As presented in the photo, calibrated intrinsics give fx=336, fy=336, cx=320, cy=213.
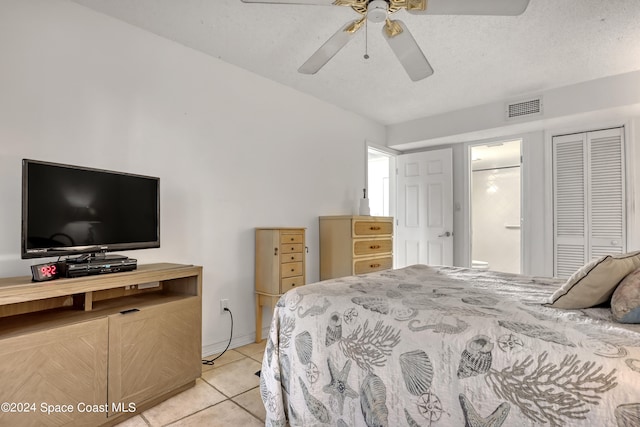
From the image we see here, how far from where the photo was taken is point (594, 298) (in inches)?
52.3

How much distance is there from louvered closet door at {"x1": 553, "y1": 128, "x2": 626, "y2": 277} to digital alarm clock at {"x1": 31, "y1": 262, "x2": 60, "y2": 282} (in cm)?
445

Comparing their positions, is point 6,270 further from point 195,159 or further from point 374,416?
point 374,416

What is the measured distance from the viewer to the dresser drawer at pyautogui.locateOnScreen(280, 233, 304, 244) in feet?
9.57

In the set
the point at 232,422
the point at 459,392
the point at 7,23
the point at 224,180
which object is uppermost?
the point at 7,23

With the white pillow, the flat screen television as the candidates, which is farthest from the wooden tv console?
the white pillow

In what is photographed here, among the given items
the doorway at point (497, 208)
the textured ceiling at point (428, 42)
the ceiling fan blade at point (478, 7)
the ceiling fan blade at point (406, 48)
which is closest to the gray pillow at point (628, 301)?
the ceiling fan blade at point (478, 7)

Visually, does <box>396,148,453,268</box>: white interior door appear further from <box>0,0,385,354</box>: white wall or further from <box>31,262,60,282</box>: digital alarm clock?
<box>31,262,60,282</box>: digital alarm clock

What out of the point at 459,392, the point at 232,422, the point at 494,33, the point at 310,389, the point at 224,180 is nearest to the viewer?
the point at 459,392

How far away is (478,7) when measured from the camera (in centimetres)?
161

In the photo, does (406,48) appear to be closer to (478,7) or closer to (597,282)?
(478,7)

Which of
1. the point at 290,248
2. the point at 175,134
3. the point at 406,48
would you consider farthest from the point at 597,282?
the point at 175,134

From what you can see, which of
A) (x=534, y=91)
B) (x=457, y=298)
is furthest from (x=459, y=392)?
(x=534, y=91)

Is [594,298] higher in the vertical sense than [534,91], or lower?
lower

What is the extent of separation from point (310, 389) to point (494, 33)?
2.66 meters
